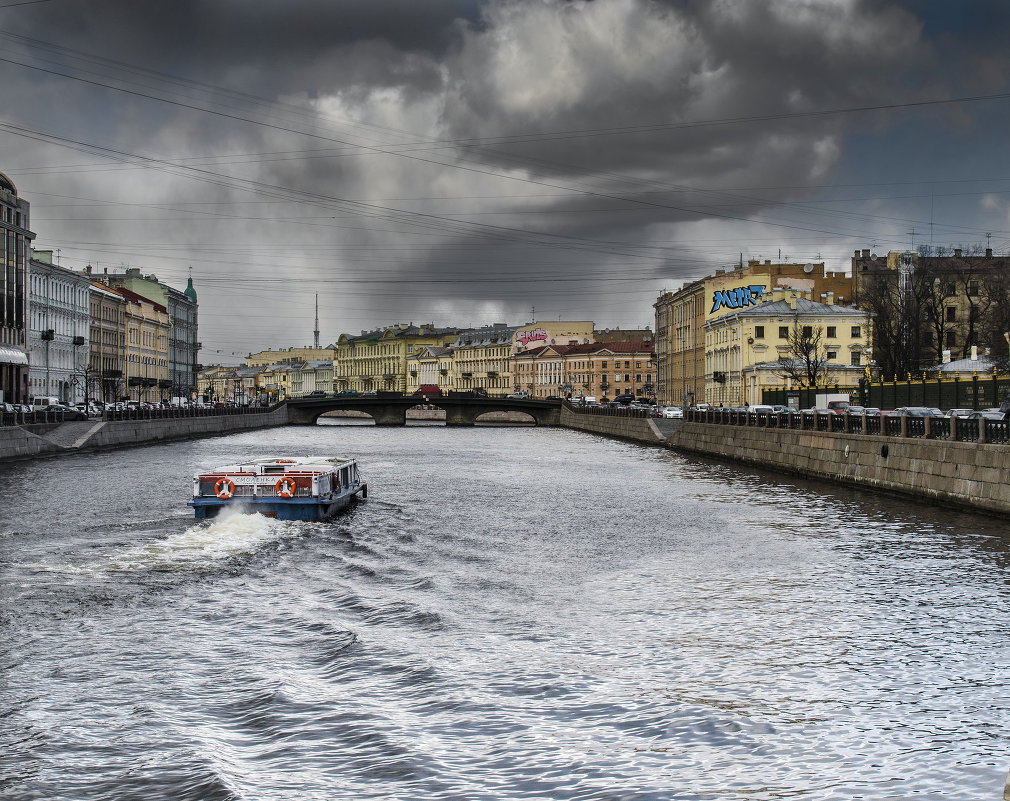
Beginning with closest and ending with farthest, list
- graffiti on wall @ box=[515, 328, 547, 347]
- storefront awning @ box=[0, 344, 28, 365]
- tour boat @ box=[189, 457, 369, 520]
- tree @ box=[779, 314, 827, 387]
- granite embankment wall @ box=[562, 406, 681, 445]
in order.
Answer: tour boat @ box=[189, 457, 369, 520] < storefront awning @ box=[0, 344, 28, 365] < granite embankment wall @ box=[562, 406, 681, 445] < tree @ box=[779, 314, 827, 387] < graffiti on wall @ box=[515, 328, 547, 347]

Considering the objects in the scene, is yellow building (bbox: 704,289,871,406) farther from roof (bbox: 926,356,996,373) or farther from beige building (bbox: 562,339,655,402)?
beige building (bbox: 562,339,655,402)

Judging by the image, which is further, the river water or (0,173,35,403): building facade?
(0,173,35,403): building facade

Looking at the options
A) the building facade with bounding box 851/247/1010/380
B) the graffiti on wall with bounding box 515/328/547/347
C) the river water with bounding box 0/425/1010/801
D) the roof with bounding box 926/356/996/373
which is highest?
the graffiti on wall with bounding box 515/328/547/347

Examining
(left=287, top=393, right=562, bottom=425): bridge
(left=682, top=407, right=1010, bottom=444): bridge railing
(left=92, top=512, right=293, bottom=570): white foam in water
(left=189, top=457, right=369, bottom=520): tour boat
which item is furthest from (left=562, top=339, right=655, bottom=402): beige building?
(left=92, top=512, right=293, bottom=570): white foam in water

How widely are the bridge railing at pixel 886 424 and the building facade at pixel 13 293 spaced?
42.8 metres

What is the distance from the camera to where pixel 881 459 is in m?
34.0

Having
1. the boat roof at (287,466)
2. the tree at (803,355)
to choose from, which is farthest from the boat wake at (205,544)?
the tree at (803,355)

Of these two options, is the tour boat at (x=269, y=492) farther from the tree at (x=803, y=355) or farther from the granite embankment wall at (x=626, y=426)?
the tree at (x=803, y=355)

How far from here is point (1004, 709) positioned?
11250 millimetres

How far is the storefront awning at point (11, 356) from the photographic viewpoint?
2746 inches

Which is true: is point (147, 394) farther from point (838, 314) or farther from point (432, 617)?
point (432, 617)

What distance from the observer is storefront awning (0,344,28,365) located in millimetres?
69750

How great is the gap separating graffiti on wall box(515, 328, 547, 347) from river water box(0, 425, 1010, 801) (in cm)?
16299

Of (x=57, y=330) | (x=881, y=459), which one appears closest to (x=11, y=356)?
(x=57, y=330)
